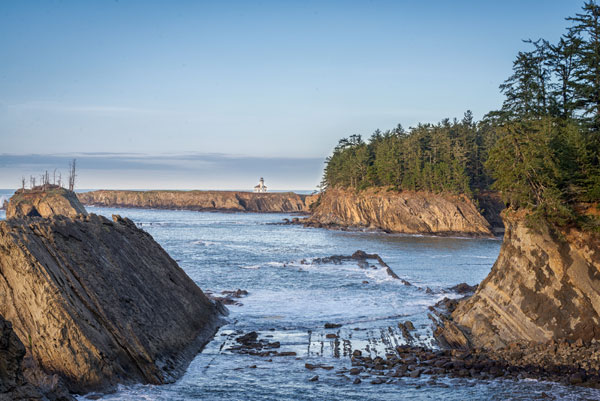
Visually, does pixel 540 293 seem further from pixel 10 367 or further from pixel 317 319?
pixel 10 367

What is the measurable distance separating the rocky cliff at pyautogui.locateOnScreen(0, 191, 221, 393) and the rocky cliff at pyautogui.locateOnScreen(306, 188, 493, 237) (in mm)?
65396

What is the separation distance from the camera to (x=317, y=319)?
83.6 ft

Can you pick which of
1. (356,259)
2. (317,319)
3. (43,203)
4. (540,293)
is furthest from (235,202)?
(540,293)

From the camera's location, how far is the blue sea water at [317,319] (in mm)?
15461

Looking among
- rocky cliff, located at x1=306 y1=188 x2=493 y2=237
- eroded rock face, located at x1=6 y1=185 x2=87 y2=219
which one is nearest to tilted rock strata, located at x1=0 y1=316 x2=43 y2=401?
eroded rock face, located at x1=6 y1=185 x2=87 y2=219

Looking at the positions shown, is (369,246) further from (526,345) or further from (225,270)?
(526,345)

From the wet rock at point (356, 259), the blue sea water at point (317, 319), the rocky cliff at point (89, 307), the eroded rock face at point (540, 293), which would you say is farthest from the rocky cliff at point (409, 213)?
the rocky cliff at point (89, 307)

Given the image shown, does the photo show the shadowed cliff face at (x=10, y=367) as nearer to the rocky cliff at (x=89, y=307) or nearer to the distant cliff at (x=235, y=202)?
the rocky cliff at (x=89, y=307)

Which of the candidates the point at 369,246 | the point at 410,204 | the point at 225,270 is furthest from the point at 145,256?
the point at 410,204

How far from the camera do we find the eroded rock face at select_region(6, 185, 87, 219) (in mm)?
66312

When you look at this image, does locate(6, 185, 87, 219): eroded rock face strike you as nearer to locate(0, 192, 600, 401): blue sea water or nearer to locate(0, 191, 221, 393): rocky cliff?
locate(0, 192, 600, 401): blue sea water

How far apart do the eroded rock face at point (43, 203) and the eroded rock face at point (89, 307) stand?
50.9 meters

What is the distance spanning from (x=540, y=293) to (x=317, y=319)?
10374 mm

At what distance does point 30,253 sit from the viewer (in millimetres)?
14656
